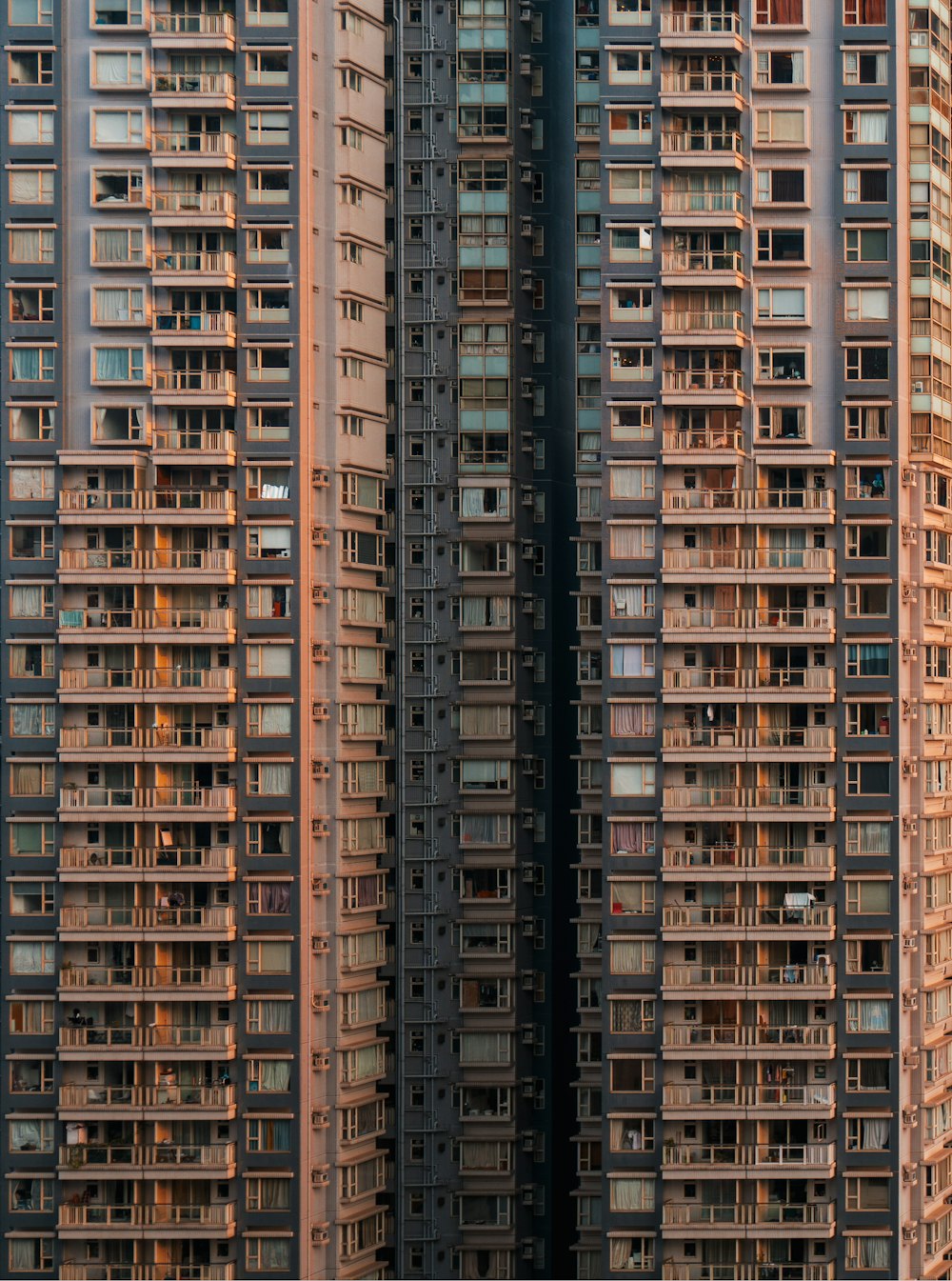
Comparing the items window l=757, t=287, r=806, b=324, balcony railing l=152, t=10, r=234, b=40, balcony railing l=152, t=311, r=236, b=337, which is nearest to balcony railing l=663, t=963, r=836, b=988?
window l=757, t=287, r=806, b=324

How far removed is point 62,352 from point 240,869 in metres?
18.0

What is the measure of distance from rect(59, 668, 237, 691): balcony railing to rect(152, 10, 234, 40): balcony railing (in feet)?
67.9

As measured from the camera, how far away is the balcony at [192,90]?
72.4m

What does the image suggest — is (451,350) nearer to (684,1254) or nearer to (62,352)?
(62,352)

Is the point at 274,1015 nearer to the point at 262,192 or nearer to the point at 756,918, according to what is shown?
the point at 756,918

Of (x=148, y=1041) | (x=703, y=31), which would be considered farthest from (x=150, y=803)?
(x=703, y=31)

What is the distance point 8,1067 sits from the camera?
7206cm

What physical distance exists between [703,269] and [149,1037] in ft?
100

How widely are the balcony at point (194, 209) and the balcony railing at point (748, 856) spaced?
25.1 metres

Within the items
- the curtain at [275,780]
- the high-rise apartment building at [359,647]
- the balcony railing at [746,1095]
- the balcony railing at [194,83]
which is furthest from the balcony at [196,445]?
the balcony railing at [746,1095]

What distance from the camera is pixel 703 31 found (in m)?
71.9

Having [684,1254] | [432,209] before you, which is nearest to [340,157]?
[432,209]

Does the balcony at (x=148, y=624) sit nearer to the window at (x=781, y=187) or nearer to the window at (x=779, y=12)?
the window at (x=781, y=187)

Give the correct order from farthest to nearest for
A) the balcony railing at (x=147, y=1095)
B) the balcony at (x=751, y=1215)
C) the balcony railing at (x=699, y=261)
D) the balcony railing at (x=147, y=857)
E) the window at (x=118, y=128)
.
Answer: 1. the window at (x=118, y=128)
2. the balcony railing at (x=699, y=261)
3. the balcony railing at (x=147, y=857)
4. the balcony railing at (x=147, y=1095)
5. the balcony at (x=751, y=1215)
